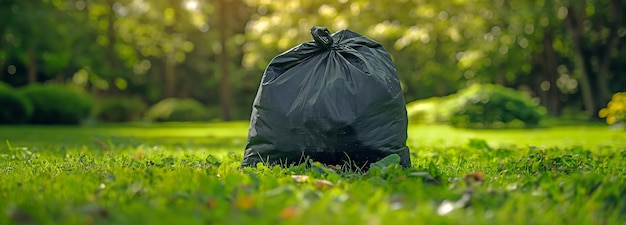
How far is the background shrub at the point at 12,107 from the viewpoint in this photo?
54.7 ft

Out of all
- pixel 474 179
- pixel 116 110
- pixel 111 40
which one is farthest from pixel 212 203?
pixel 111 40

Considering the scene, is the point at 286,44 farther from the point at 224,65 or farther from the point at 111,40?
the point at 111,40

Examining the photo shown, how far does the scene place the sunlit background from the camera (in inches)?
798

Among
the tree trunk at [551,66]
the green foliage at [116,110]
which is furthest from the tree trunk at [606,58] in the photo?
the green foliage at [116,110]

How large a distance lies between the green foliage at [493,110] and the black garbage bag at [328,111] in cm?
1247

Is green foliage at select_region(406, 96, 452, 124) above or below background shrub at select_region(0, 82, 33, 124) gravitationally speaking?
below

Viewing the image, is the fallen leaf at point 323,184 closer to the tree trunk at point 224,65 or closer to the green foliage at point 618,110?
the green foliage at point 618,110

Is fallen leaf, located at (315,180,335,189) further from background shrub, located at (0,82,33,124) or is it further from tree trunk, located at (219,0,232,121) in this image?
tree trunk, located at (219,0,232,121)

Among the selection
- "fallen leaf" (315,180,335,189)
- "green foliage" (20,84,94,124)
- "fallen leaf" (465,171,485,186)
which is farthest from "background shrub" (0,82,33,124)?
"fallen leaf" (465,171,485,186)

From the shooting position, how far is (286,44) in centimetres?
1989

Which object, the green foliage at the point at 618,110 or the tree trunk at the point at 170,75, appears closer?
the green foliage at the point at 618,110

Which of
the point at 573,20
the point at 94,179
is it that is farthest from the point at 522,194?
the point at 573,20

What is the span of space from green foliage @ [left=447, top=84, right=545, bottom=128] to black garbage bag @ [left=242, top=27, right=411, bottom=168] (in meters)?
12.5

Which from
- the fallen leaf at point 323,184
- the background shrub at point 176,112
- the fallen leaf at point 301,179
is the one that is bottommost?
the background shrub at point 176,112
